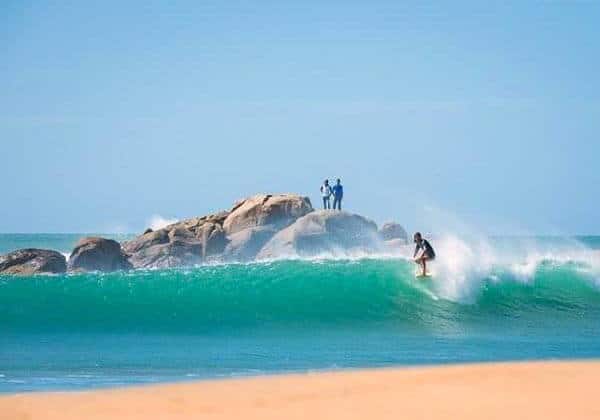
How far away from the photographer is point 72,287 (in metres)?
27.9

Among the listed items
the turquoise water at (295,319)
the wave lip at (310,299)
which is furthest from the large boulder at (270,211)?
the wave lip at (310,299)

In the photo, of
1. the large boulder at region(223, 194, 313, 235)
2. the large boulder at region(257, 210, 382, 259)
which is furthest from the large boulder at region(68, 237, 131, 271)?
the large boulder at region(257, 210, 382, 259)

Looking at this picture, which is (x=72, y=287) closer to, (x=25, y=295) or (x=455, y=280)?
(x=25, y=295)

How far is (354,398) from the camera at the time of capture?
11789 mm

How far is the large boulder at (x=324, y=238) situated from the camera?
36750 mm

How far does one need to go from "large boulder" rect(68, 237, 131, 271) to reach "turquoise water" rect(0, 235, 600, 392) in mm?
5814

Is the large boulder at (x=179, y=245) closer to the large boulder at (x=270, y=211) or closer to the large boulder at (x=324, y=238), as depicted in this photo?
the large boulder at (x=270, y=211)

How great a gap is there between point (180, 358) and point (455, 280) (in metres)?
10.5

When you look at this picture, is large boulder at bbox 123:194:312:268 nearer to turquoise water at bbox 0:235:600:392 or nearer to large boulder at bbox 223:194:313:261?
large boulder at bbox 223:194:313:261

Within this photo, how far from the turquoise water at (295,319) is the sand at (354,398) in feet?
4.34

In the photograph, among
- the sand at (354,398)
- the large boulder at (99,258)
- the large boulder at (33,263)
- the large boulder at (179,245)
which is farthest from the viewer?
the large boulder at (179,245)

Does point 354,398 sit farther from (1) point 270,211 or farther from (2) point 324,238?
(1) point 270,211

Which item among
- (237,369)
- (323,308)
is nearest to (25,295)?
(323,308)

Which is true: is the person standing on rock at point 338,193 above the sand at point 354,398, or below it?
above
